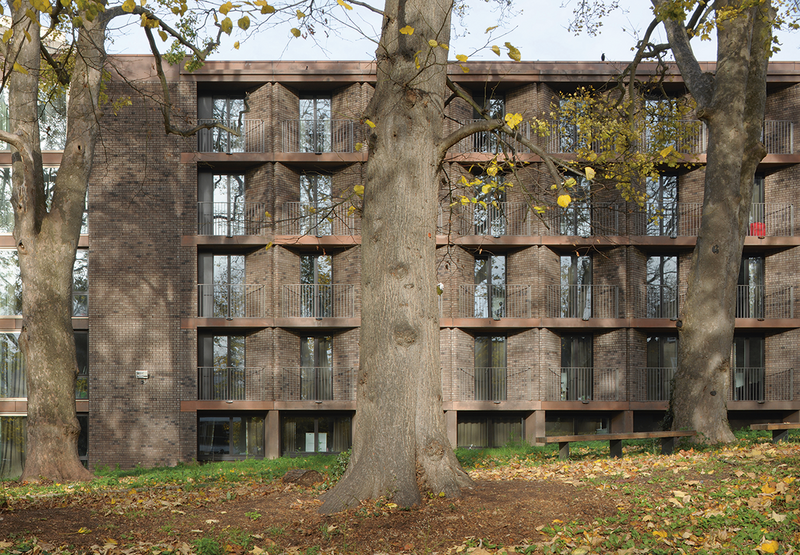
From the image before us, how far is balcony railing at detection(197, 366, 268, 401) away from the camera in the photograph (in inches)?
890

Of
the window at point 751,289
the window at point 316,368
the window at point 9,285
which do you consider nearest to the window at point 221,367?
the window at point 316,368

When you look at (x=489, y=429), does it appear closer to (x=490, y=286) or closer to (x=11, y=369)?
(x=490, y=286)

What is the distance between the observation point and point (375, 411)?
6539mm

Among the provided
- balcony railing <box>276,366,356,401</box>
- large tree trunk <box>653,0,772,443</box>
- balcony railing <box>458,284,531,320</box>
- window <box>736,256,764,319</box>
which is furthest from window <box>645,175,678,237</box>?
balcony railing <box>276,366,356,401</box>

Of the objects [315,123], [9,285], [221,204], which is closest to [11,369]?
[9,285]

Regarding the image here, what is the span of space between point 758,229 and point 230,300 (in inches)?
699

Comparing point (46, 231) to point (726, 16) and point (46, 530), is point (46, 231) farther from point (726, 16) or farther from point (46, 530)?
point (726, 16)

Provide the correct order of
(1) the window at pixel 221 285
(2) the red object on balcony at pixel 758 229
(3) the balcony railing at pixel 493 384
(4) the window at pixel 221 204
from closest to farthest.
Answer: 1. (1) the window at pixel 221 285
2. (3) the balcony railing at pixel 493 384
3. (4) the window at pixel 221 204
4. (2) the red object on balcony at pixel 758 229

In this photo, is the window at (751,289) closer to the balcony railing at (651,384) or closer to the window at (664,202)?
the window at (664,202)

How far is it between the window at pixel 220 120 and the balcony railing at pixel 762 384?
18.4 metres

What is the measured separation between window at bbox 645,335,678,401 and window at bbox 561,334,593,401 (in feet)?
6.48

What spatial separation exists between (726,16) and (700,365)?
5767 mm

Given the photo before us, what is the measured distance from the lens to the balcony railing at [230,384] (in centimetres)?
2261

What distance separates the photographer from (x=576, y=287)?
24219 millimetres
